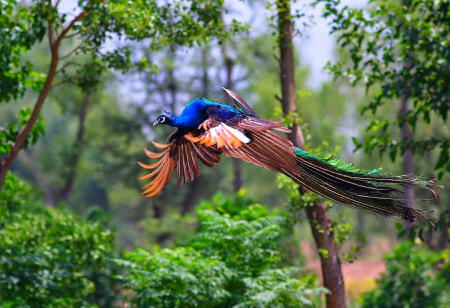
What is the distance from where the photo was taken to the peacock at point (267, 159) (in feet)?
12.5

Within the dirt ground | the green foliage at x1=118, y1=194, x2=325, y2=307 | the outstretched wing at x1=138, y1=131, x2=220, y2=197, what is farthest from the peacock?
the dirt ground

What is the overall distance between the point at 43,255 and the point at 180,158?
403cm

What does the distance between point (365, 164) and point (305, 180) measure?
21234mm

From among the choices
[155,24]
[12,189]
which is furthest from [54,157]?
[155,24]

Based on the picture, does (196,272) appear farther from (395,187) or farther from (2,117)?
(2,117)

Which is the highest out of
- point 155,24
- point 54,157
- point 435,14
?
point 54,157

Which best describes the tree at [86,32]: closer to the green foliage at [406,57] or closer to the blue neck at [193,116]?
the green foliage at [406,57]

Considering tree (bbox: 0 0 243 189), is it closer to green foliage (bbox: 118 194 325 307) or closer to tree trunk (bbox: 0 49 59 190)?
tree trunk (bbox: 0 49 59 190)

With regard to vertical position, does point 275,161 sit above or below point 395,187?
below

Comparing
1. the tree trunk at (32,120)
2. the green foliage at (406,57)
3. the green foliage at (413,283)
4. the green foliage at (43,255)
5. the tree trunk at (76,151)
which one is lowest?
the green foliage at (43,255)

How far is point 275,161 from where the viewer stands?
150 inches

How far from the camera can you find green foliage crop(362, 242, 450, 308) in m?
10.7

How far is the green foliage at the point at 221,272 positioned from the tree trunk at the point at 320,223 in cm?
36

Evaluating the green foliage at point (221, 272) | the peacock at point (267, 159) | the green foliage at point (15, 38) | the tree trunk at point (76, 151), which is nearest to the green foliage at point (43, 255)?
the green foliage at point (221, 272)
